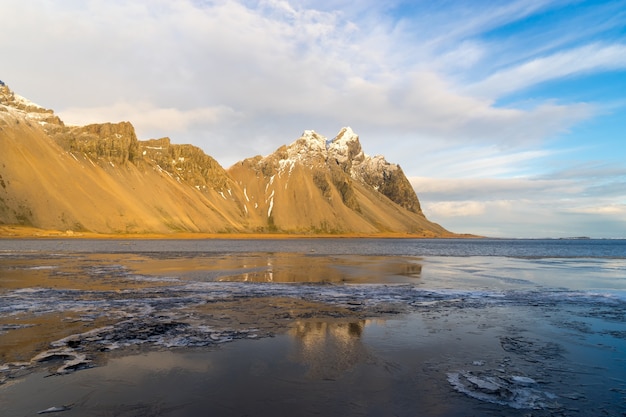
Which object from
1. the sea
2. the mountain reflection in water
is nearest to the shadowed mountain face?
the sea

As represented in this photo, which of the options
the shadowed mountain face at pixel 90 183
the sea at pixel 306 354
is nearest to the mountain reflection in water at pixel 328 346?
the sea at pixel 306 354

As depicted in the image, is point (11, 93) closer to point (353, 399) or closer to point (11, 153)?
point (11, 153)

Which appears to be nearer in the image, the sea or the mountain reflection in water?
the sea

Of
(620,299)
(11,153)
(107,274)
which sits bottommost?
(107,274)

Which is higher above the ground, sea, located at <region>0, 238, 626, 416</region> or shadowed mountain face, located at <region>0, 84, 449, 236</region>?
shadowed mountain face, located at <region>0, 84, 449, 236</region>

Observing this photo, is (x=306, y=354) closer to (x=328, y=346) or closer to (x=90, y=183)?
(x=328, y=346)

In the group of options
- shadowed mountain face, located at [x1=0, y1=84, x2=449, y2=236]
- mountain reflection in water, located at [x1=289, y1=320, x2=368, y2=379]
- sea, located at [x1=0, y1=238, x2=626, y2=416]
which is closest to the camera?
sea, located at [x1=0, y1=238, x2=626, y2=416]

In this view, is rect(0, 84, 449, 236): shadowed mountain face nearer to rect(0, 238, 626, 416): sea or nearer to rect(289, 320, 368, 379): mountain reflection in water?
rect(0, 238, 626, 416): sea

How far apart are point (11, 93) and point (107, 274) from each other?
189 meters

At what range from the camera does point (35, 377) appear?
9430mm

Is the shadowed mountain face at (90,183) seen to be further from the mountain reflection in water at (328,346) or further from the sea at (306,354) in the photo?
the mountain reflection in water at (328,346)

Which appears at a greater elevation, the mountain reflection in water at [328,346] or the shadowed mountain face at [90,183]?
the shadowed mountain face at [90,183]

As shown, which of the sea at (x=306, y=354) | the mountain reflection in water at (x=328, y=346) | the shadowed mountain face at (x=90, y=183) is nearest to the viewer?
the sea at (x=306, y=354)

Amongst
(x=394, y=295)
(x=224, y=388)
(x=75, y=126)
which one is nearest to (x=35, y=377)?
(x=224, y=388)
